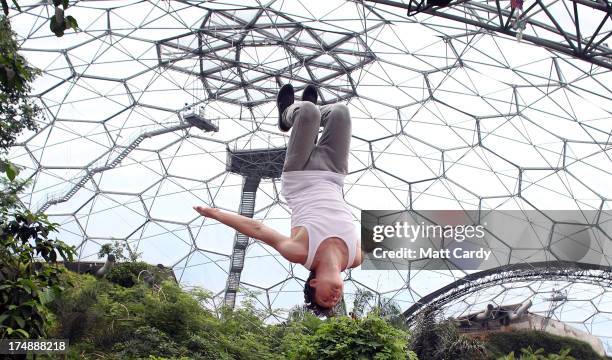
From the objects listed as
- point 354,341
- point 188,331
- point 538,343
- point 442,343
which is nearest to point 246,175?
point 442,343

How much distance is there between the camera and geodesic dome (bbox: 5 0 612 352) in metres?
31.4

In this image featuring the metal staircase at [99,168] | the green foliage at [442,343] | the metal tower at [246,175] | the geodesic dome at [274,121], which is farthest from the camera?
the metal staircase at [99,168]

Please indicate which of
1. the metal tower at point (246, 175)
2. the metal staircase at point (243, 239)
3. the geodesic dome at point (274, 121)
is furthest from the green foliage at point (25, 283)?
the metal staircase at point (243, 239)

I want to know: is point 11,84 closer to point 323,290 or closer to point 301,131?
point 301,131

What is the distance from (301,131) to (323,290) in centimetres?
143

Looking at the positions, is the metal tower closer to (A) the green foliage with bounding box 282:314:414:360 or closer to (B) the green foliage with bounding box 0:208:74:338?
(A) the green foliage with bounding box 282:314:414:360

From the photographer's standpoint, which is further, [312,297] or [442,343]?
[442,343]

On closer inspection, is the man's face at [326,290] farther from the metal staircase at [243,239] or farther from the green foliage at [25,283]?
the metal staircase at [243,239]

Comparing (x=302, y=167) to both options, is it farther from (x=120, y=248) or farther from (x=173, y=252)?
(x=173, y=252)

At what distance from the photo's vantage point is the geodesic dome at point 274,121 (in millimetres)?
31359

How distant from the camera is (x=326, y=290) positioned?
21.4ft

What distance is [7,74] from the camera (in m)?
7.18

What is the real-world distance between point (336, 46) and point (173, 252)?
590 inches

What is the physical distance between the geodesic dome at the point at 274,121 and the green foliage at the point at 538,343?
4878 mm
